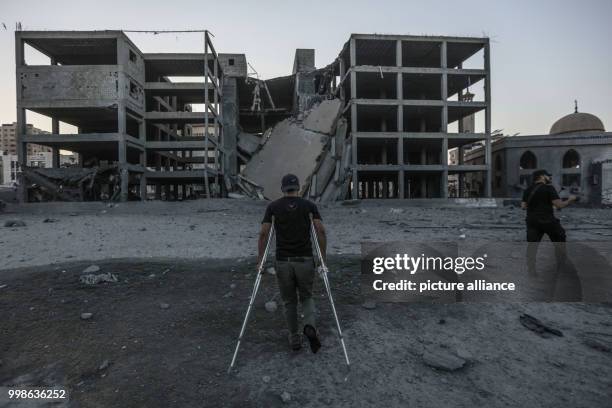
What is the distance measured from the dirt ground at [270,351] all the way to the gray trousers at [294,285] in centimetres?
35

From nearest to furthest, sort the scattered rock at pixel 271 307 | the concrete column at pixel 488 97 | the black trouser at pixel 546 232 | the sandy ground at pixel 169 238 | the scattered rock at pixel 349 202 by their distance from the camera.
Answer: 1. the scattered rock at pixel 271 307
2. the black trouser at pixel 546 232
3. the sandy ground at pixel 169 238
4. the scattered rock at pixel 349 202
5. the concrete column at pixel 488 97

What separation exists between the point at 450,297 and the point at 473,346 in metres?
1.15

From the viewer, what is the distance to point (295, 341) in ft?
9.74

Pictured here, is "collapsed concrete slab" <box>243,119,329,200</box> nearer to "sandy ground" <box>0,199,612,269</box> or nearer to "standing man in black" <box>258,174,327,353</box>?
"sandy ground" <box>0,199,612,269</box>

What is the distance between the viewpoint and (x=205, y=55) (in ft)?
69.1

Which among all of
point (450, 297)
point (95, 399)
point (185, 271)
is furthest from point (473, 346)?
point (185, 271)

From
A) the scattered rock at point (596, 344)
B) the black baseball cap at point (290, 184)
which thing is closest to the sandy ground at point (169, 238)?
the black baseball cap at point (290, 184)

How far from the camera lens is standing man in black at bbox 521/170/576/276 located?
4422mm

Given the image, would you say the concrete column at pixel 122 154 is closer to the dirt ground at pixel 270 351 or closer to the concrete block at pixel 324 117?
the concrete block at pixel 324 117

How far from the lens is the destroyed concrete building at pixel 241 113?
1784cm

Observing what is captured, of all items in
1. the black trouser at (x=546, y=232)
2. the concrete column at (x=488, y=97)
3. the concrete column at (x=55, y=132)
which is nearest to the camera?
the black trouser at (x=546, y=232)

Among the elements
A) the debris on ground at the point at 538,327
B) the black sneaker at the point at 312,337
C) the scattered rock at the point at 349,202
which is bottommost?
the debris on ground at the point at 538,327

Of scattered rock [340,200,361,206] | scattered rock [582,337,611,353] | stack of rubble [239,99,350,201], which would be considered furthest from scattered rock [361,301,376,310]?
scattered rock [340,200,361,206]

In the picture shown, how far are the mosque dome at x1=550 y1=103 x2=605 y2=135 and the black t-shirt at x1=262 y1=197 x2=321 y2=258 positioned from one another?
38.7 metres
